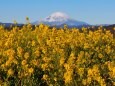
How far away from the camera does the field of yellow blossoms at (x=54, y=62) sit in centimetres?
775

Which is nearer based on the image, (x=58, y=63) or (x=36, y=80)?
(x=36, y=80)

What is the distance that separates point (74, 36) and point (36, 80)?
374cm

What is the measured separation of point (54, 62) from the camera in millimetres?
8719

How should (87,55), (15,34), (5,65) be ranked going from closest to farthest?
(5,65), (87,55), (15,34)

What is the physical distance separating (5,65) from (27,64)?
0.46 meters

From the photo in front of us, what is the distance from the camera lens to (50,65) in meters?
8.39

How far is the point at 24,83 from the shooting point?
7789mm

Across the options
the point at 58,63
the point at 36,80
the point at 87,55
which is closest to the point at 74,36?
the point at 87,55

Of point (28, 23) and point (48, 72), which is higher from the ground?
point (28, 23)

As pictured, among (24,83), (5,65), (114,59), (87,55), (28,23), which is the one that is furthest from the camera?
(28,23)

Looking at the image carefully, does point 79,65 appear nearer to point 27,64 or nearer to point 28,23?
point 27,64

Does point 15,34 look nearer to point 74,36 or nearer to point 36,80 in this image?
point 74,36

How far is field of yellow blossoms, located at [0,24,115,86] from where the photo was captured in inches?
305

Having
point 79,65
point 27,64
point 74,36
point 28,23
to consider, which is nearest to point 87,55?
point 79,65
